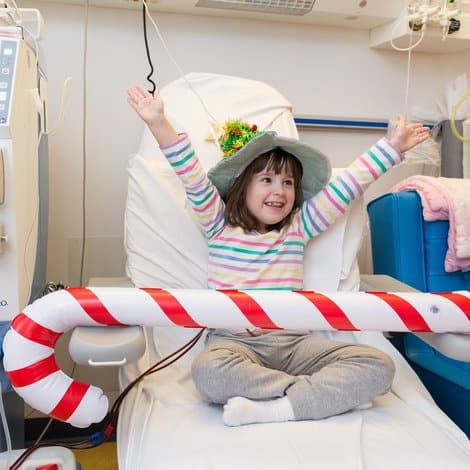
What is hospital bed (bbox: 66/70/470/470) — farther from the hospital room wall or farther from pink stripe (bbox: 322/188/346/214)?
the hospital room wall

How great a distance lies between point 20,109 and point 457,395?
1239 mm

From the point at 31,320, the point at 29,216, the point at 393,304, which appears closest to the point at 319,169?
the point at 393,304

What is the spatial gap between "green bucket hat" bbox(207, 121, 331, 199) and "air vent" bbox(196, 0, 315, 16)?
519 millimetres

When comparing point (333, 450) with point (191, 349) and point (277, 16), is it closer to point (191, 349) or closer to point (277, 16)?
point (191, 349)

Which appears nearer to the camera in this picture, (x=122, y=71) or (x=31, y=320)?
(x=31, y=320)

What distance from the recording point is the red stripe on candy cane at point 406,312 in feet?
3.25

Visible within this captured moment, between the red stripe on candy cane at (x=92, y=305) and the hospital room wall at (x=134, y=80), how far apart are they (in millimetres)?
1025

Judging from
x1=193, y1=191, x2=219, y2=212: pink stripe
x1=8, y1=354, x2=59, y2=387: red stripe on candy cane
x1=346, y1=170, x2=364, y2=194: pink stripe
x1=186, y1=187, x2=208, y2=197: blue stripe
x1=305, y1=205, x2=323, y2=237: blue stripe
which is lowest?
x1=8, y1=354, x2=59, y2=387: red stripe on candy cane

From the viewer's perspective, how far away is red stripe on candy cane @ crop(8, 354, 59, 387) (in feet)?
3.10

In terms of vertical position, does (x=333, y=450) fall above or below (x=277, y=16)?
below

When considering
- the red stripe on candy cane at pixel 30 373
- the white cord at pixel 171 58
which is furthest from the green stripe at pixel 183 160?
the red stripe on candy cane at pixel 30 373

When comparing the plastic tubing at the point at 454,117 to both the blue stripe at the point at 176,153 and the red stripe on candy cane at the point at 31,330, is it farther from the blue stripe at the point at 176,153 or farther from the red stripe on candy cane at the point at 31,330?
the red stripe on candy cane at the point at 31,330

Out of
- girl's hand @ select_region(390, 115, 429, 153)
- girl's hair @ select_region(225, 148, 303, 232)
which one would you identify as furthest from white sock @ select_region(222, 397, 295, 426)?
girl's hand @ select_region(390, 115, 429, 153)

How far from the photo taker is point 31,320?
943mm
